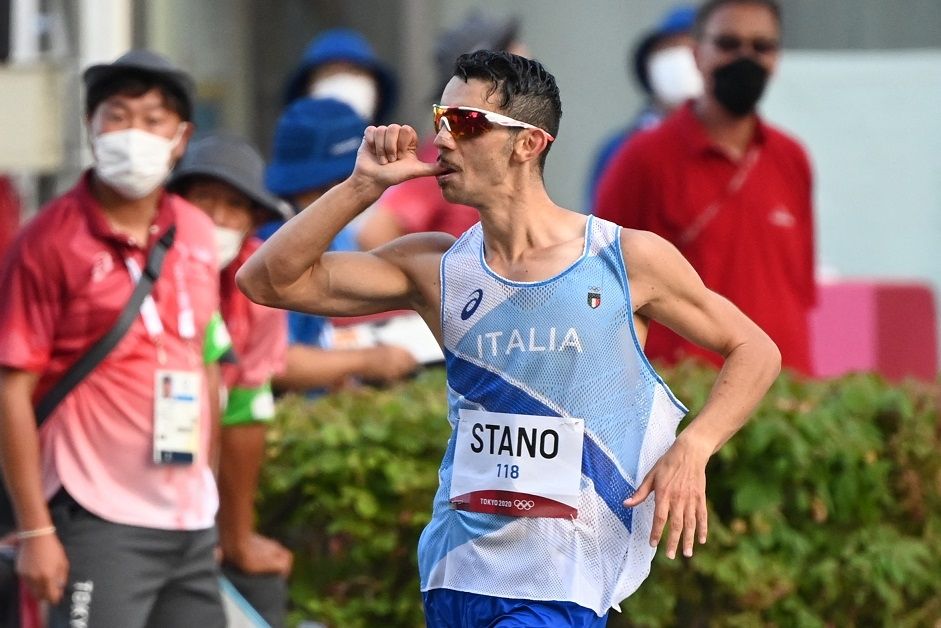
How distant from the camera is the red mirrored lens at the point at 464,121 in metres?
4.39

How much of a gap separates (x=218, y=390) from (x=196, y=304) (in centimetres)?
32

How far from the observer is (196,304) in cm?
545

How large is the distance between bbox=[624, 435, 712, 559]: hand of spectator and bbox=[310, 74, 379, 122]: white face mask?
206 inches

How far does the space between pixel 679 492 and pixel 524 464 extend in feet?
1.23

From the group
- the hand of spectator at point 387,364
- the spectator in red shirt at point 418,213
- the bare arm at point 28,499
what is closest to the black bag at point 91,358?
the bare arm at point 28,499

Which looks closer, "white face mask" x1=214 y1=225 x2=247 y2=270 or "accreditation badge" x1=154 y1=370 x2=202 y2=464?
"accreditation badge" x1=154 y1=370 x2=202 y2=464

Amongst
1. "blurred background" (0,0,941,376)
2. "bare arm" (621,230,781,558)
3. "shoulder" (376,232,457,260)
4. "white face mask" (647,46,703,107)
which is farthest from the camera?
"blurred background" (0,0,941,376)

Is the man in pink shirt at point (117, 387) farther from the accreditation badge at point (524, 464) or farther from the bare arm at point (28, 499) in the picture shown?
the accreditation badge at point (524, 464)

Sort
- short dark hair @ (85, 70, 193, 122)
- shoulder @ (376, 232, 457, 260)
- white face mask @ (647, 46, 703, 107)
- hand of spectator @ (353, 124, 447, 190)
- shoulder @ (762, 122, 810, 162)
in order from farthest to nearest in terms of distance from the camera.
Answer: white face mask @ (647, 46, 703, 107) → shoulder @ (762, 122, 810, 162) → short dark hair @ (85, 70, 193, 122) → shoulder @ (376, 232, 457, 260) → hand of spectator @ (353, 124, 447, 190)

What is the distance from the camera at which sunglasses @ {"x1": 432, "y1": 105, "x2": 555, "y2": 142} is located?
4395 mm

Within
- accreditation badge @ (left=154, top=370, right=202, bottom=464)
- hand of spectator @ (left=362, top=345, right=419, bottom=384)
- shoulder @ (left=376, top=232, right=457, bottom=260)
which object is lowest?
hand of spectator @ (left=362, top=345, right=419, bottom=384)

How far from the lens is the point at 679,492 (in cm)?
427

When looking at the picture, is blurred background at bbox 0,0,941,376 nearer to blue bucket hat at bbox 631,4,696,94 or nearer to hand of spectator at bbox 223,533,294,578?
blue bucket hat at bbox 631,4,696,94

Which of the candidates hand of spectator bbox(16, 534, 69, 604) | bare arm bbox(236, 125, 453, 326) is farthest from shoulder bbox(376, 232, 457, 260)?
hand of spectator bbox(16, 534, 69, 604)
